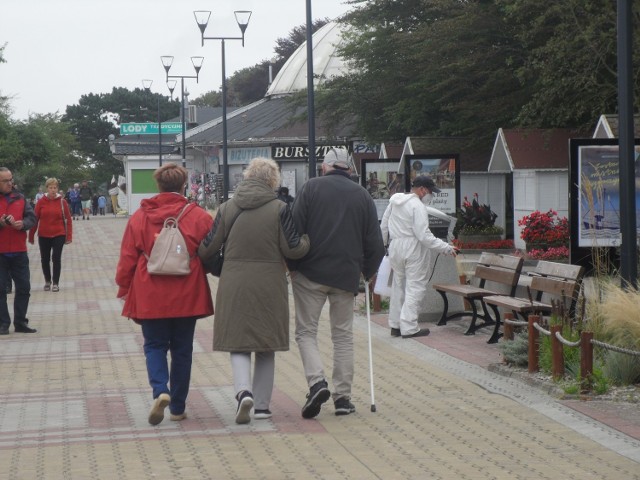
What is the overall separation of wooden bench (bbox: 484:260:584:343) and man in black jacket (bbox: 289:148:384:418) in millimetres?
2633

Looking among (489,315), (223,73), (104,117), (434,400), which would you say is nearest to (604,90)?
(223,73)

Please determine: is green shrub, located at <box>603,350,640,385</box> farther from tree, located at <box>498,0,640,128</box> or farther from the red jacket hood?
tree, located at <box>498,0,640,128</box>

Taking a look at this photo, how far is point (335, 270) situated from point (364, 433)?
1165 millimetres

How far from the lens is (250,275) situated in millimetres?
7879

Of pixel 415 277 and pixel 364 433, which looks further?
pixel 415 277

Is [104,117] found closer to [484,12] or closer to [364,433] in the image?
[484,12]

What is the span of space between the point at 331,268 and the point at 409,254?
4.82 m

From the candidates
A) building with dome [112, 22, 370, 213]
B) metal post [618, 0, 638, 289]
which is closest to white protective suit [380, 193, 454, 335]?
metal post [618, 0, 638, 289]

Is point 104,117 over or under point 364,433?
over

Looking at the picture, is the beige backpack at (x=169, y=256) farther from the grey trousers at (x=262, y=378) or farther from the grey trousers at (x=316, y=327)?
the grey trousers at (x=316, y=327)

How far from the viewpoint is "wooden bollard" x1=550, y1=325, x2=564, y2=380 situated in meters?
9.27

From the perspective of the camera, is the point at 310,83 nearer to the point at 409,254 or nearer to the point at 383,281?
the point at 409,254

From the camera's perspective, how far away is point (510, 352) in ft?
33.5

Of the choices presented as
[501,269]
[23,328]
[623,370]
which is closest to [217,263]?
[623,370]
